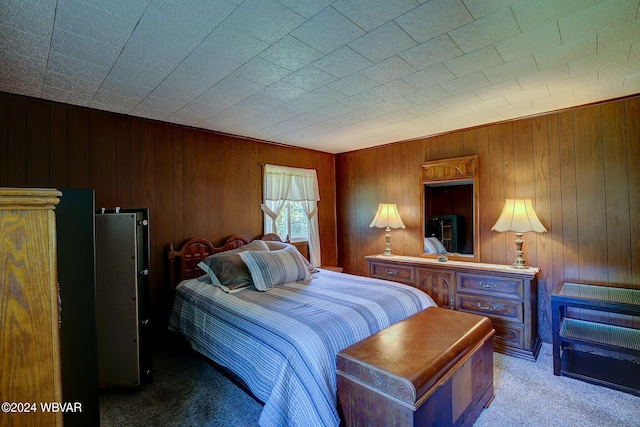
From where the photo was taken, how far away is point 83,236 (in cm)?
159

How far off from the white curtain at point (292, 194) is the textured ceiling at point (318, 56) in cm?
123

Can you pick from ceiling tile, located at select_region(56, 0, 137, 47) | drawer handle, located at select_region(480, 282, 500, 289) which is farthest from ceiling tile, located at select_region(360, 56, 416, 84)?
drawer handle, located at select_region(480, 282, 500, 289)

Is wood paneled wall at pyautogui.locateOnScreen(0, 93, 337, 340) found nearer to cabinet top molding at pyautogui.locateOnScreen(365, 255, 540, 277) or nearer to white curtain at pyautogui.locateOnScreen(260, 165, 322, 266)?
white curtain at pyautogui.locateOnScreen(260, 165, 322, 266)

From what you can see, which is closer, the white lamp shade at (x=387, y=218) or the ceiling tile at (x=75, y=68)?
the ceiling tile at (x=75, y=68)

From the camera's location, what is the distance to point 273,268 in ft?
9.77

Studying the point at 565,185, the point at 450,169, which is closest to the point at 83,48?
the point at 450,169

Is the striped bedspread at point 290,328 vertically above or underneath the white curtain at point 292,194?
underneath

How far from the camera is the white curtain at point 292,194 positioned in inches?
164

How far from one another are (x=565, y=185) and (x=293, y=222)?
3.29m

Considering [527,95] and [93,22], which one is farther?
[527,95]

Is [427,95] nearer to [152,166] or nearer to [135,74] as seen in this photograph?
Answer: [135,74]

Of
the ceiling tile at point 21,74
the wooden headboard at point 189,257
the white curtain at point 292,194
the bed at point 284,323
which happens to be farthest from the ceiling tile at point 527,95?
the ceiling tile at point 21,74

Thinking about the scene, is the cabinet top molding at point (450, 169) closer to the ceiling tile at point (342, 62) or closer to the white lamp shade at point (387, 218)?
the white lamp shade at point (387, 218)

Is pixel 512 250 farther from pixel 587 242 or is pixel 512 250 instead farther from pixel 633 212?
pixel 633 212
